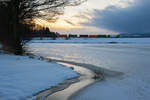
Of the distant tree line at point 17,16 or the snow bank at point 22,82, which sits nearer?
the snow bank at point 22,82

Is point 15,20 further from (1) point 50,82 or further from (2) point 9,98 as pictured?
(2) point 9,98

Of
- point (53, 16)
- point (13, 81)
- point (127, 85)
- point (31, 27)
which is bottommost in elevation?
point (127, 85)

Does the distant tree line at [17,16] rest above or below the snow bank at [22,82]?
above

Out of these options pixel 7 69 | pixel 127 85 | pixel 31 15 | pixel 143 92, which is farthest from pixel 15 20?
pixel 143 92

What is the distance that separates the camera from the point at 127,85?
20.9ft

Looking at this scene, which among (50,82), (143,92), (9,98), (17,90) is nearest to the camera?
(9,98)

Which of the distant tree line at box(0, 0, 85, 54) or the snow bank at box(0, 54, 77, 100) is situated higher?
the distant tree line at box(0, 0, 85, 54)

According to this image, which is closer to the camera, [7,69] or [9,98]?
[9,98]

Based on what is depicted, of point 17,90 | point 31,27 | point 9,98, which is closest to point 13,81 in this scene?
point 17,90

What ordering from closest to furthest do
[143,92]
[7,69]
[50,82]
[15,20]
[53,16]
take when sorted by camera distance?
[143,92] < [50,82] < [7,69] < [15,20] < [53,16]

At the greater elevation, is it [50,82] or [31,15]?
[31,15]

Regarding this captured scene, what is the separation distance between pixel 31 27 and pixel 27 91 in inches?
390

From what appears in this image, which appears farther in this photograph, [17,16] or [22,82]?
[17,16]

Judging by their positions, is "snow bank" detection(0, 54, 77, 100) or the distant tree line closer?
"snow bank" detection(0, 54, 77, 100)
